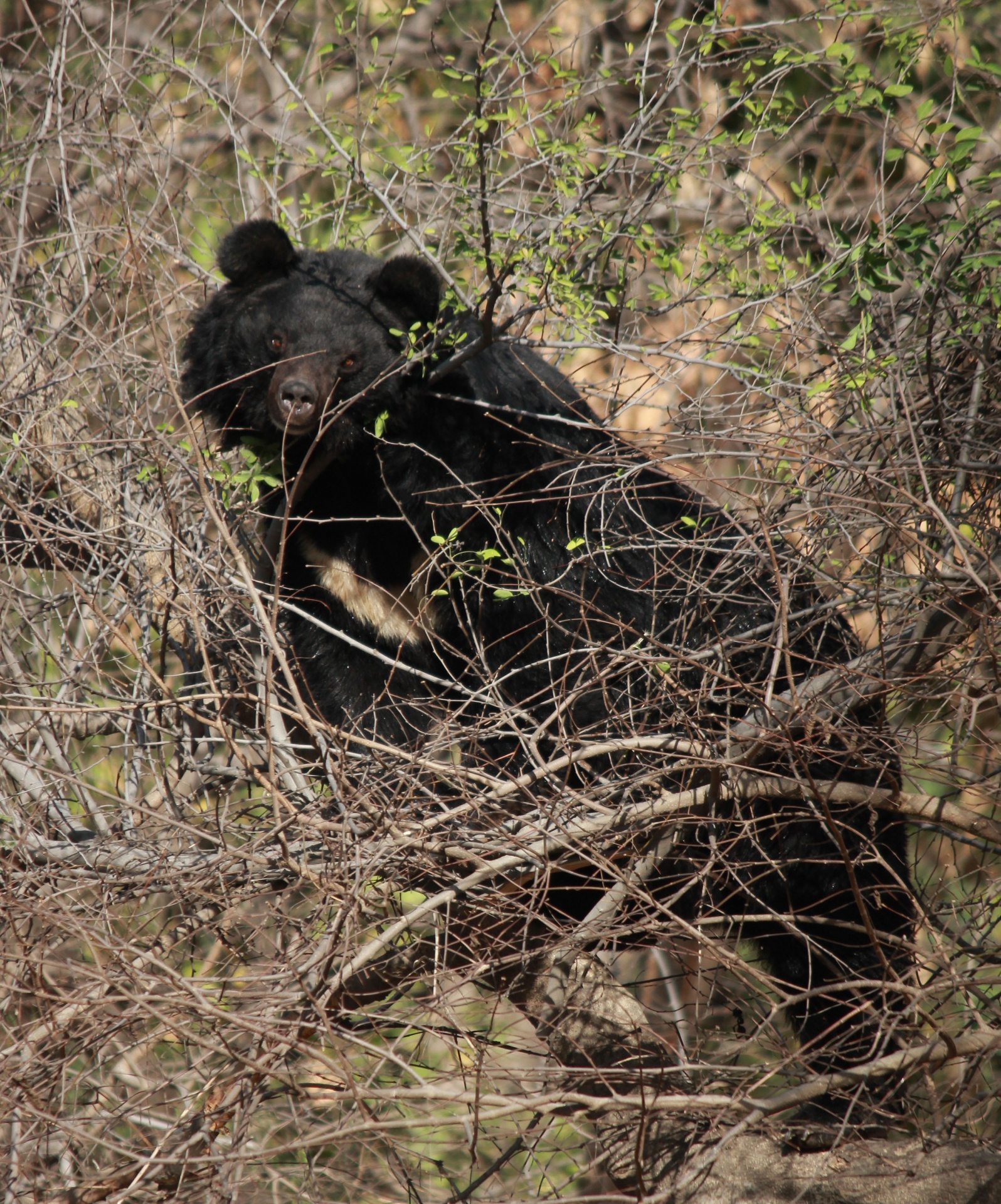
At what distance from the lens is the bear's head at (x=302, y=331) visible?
369 cm

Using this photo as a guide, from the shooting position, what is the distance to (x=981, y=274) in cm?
315

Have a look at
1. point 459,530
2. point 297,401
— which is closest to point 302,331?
point 297,401

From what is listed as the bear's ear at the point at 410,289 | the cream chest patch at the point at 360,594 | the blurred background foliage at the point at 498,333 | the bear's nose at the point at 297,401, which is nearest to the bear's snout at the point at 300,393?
the bear's nose at the point at 297,401

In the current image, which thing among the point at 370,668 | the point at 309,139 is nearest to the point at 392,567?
the point at 370,668

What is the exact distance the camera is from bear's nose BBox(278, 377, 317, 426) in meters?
3.54

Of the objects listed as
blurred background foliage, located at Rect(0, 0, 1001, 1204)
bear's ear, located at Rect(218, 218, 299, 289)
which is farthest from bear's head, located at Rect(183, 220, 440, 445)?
blurred background foliage, located at Rect(0, 0, 1001, 1204)

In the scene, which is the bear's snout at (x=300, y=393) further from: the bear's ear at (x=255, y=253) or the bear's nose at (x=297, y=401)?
the bear's ear at (x=255, y=253)

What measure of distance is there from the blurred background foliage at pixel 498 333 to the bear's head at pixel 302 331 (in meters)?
0.16

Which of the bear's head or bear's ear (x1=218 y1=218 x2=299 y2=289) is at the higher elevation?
bear's ear (x1=218 y1=218 x2=299 y2=289)

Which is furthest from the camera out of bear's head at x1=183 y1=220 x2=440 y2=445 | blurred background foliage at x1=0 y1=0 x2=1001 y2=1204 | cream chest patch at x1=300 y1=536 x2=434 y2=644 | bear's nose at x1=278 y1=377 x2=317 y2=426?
cream chest patch at x1=300 y1=536 x2=434 y2=644

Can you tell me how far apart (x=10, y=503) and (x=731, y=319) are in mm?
2103

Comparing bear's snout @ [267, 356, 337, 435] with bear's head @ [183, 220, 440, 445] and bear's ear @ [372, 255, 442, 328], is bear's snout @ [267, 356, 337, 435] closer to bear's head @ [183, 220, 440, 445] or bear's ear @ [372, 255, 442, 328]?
bear's head @ [183, 220, 440, 445]

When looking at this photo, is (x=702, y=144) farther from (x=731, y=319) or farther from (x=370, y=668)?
(x=370, y=668)

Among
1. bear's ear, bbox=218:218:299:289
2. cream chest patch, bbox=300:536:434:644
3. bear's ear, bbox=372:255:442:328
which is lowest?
cream chest patch, bbox=300:536:434:644
